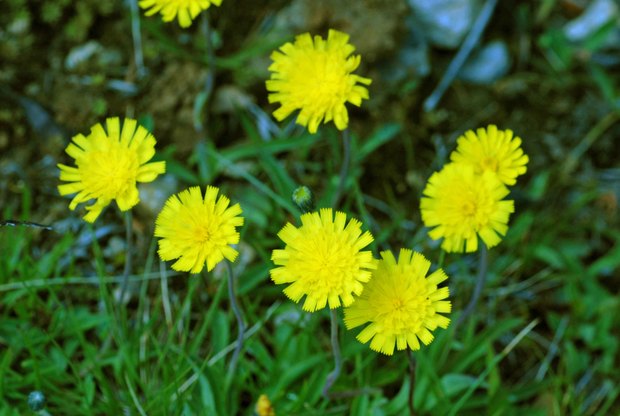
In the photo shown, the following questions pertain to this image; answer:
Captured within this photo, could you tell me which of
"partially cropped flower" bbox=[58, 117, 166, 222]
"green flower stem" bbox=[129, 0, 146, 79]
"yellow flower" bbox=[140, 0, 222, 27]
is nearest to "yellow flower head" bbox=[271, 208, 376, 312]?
Answer: "partially cropped flower" bbox=[58, 117, 166, 222]

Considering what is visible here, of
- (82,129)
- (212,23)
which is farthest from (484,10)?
(82,129)

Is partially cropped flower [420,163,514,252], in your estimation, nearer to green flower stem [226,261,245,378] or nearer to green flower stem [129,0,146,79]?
green flower stem [226,261,245,378]

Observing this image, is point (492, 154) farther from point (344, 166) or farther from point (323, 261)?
point (323, 261)

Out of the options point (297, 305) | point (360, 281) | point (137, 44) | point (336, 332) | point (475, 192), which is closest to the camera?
point (360, 281)

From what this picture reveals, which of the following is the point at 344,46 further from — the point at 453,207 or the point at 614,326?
the point at 614,326

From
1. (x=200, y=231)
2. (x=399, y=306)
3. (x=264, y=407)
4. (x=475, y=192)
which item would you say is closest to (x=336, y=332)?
(x=399, y=306)
